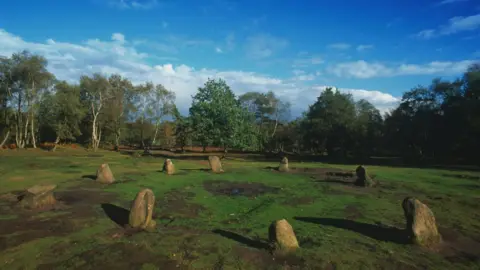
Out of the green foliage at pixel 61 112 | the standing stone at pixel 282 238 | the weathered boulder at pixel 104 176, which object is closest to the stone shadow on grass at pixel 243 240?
the standing stone at pixel 282 238

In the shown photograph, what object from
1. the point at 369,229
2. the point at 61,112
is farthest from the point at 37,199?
the point at 61,112

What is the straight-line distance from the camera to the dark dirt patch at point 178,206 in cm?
1464

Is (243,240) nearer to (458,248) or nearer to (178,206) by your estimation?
(178,206)

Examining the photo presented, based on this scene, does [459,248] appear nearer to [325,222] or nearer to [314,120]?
[325,222]

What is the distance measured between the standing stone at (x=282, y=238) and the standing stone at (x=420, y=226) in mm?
4497

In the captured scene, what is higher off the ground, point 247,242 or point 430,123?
point 430,123

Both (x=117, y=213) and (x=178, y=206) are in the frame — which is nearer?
(x=117, y=213)

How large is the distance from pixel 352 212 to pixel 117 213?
1107 cm

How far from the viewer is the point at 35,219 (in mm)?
13164

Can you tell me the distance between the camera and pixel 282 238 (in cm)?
1041

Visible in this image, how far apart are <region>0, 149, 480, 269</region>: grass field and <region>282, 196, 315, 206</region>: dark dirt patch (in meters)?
0.10

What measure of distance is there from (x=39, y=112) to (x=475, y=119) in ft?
223

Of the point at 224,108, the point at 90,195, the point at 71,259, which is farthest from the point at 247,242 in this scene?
the point at 224,108

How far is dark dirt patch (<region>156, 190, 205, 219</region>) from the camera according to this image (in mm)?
14641
